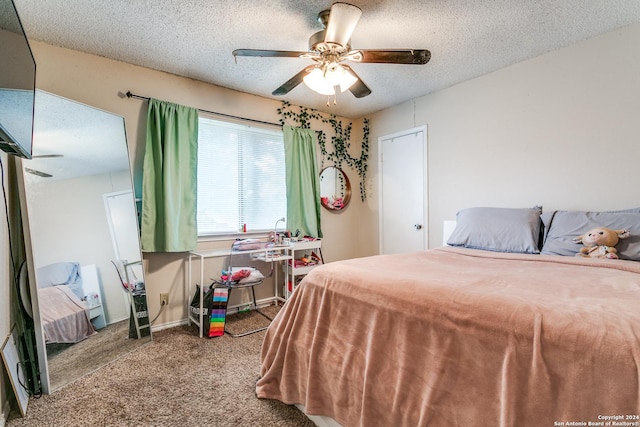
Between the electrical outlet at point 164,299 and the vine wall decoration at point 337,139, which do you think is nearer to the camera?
the electrical outlet at point 164,299

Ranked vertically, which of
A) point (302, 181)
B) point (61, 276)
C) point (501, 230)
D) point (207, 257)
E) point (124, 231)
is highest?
point (302, 181)

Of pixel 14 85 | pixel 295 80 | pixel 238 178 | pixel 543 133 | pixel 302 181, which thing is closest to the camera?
pixel 14 85

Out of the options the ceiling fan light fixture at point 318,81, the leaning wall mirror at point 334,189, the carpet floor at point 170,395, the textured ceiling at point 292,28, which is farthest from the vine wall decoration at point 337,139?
the carpet floor at point 170,395

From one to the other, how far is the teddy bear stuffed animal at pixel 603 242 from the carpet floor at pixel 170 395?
1.96 m

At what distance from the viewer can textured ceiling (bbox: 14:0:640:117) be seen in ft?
6.40

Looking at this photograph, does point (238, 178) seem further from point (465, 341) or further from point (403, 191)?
point (465, 341)

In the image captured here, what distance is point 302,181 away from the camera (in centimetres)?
367

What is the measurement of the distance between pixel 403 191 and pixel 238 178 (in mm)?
2013

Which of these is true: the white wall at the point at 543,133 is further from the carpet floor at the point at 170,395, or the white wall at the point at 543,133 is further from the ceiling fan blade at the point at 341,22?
the carpet floor at the point at 170,395

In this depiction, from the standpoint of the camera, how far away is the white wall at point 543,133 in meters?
2.22

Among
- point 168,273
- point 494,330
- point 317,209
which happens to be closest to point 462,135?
point 317,209

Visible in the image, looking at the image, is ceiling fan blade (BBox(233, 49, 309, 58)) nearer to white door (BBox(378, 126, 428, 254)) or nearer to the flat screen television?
the flat screen television

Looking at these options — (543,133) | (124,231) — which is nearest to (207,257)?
(124,231)

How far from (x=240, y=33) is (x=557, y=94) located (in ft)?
8.61
